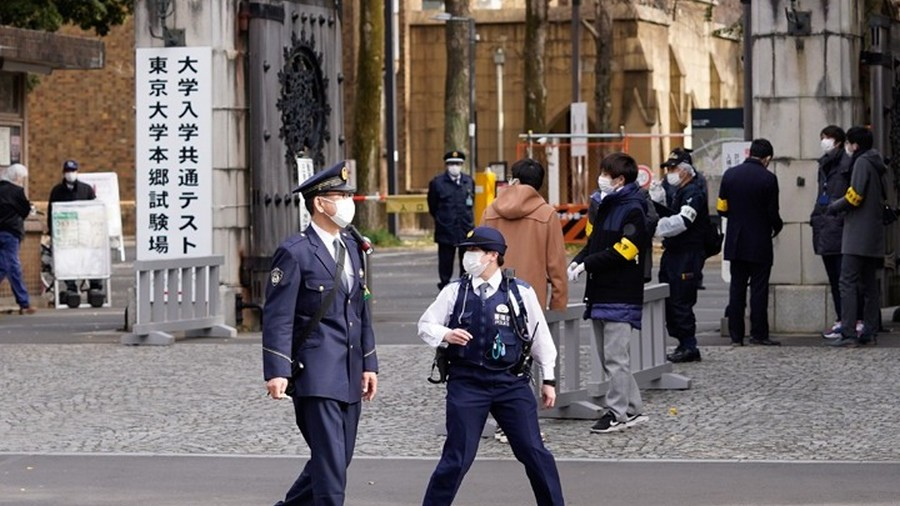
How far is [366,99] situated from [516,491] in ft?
108

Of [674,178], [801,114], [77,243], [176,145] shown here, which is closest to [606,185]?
[674,178]

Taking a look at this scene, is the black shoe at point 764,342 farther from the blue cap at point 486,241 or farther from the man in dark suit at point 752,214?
the blue cap at point 486,241

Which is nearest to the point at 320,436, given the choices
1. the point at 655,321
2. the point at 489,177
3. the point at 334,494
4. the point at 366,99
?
the point at 334,494

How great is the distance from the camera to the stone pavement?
41.7 feet

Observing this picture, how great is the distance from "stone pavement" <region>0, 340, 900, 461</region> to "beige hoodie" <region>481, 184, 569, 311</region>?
1045 mm

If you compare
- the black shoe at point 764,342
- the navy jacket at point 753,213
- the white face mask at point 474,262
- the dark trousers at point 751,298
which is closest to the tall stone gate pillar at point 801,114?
the dark trousers at point 751,298

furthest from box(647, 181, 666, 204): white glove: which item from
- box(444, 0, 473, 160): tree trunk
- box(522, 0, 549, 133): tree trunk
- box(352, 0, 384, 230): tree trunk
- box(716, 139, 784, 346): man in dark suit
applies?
box(522, 0, 549, 133): tree trunk

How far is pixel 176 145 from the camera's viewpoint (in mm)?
20812

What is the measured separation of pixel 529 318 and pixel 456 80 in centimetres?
3669

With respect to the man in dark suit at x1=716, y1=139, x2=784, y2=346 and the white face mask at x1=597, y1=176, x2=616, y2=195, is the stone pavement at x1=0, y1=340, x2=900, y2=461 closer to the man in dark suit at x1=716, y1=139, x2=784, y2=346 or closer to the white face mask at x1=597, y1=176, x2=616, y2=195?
the man in dark suit at x1=716, y1=139, x2=784, y2=346

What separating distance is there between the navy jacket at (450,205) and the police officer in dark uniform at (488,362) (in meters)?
15.8

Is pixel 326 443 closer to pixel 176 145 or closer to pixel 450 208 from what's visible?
pixel 176 145

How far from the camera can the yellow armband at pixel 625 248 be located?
12953 mm

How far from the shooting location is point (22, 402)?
15320 mm
